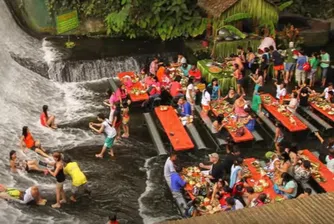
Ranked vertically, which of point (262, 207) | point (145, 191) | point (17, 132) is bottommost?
point (145, 191)

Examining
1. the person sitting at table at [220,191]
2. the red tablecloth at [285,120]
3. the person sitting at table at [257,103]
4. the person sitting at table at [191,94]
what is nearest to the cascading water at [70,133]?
the person sitting at table at [220,191]

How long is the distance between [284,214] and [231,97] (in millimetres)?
10396

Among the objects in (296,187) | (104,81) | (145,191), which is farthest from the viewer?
(104,81)

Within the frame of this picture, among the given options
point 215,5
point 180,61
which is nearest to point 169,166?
point 180,61

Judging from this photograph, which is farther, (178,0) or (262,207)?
(178,0)

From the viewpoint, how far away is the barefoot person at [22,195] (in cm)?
1184

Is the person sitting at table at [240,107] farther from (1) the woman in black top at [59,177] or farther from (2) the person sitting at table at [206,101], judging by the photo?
(1) the woman in black top at [59,177]

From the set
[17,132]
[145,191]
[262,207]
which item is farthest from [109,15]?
[262,207]

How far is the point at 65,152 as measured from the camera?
Answer: 1489 cm

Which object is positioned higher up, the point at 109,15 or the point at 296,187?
the point at 109,15

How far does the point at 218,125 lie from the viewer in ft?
49.3

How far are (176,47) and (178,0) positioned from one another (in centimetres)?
227

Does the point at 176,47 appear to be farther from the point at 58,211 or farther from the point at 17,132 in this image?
the point at 58,211

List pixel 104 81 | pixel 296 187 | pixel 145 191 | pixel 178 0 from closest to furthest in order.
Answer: pixel 296 187, pixel 145 191, pixel 104 81, pixel 178 0
